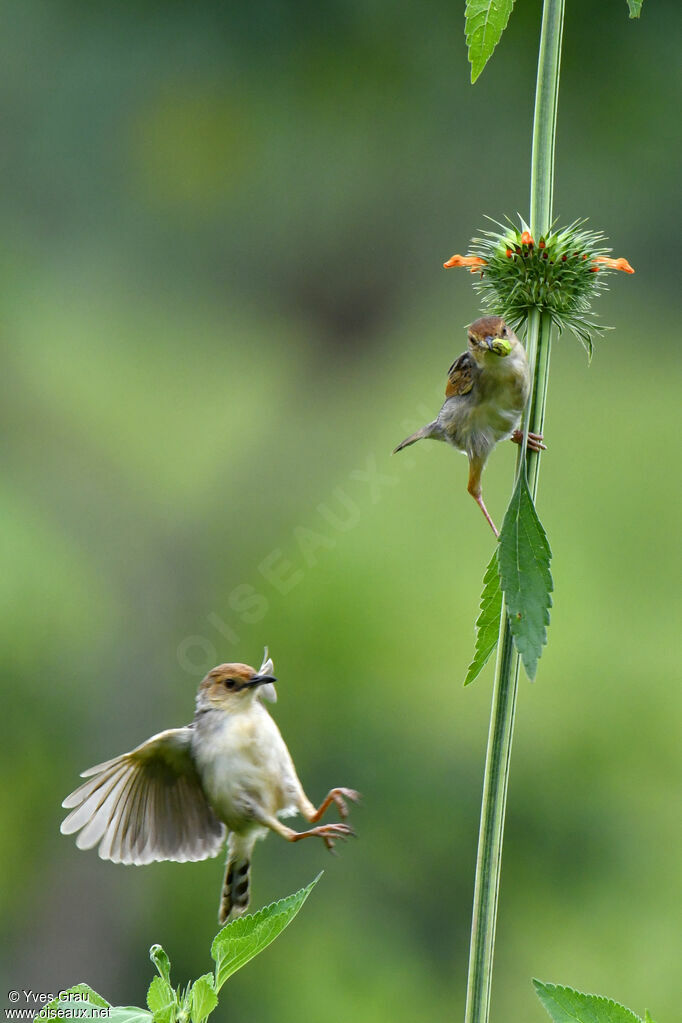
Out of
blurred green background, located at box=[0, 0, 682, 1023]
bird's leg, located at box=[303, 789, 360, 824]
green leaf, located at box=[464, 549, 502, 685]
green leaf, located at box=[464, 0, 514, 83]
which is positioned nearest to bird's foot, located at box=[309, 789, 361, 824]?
bird's leg, located at box=[303, 789, 360, 824]

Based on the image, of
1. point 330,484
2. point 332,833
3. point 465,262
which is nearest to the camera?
point 332,833

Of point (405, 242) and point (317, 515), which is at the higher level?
point (405, 242)

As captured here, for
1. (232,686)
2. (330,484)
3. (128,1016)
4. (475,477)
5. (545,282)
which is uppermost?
(330,484)

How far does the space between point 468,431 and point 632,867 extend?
309 cm

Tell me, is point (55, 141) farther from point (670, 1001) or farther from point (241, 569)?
point (670, 1001)

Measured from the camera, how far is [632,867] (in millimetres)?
3330

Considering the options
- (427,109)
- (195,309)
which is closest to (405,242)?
(427,109)

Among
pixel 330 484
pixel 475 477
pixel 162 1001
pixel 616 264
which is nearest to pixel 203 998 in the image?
pixel 162 1001

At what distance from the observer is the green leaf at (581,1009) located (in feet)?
1.66

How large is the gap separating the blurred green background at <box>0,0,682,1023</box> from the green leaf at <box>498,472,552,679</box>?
2.19 meters

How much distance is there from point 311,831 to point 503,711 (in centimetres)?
10

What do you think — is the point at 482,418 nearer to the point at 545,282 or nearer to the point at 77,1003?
the point at 545,282

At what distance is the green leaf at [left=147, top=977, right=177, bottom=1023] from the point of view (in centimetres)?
50

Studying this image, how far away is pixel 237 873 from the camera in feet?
1.54
